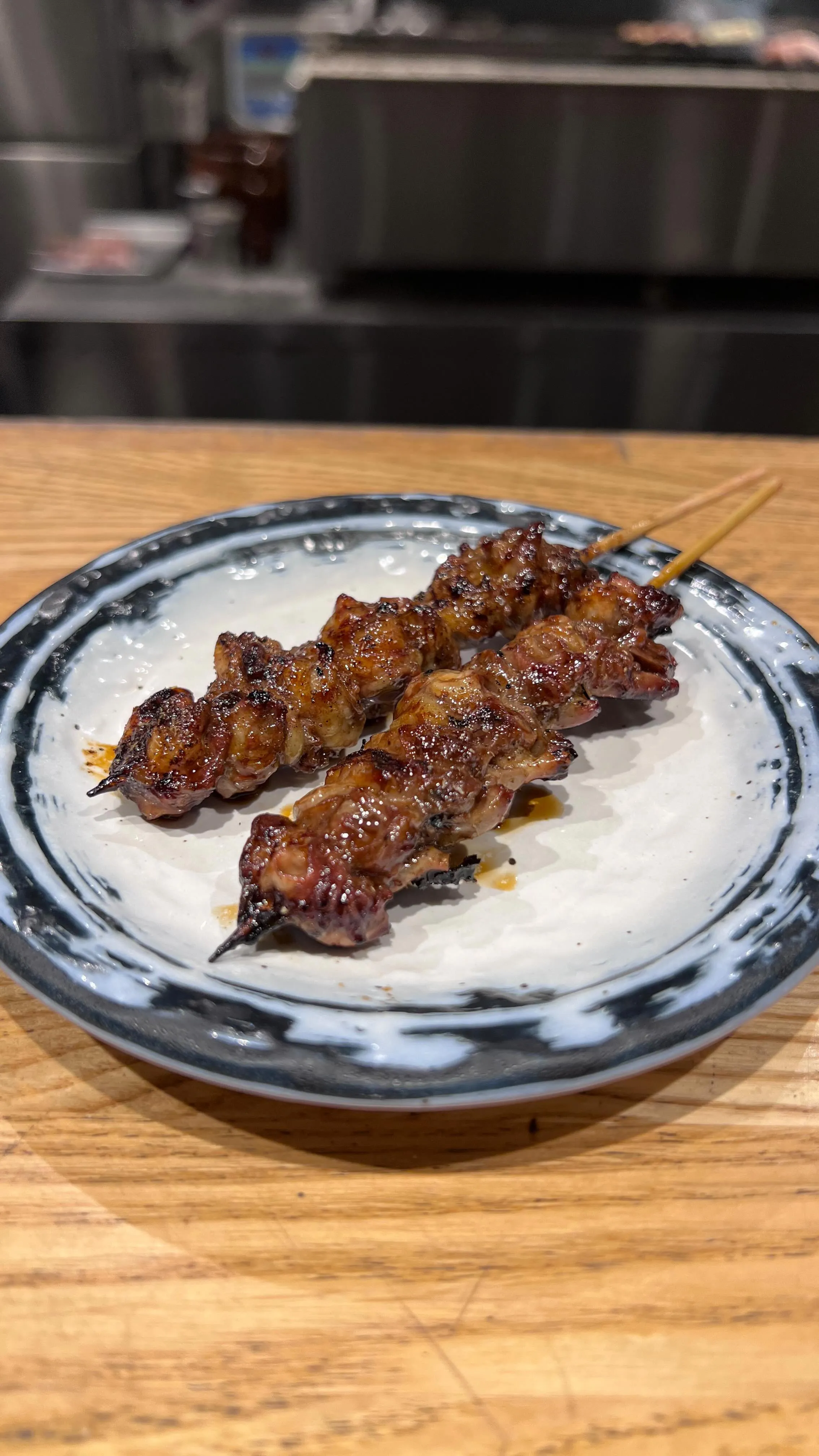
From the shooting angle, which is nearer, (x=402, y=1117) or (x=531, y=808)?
(x=402, y=1117)

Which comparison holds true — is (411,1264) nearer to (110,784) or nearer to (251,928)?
(251,928)

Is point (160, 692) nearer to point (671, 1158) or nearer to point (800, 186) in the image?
point (671, 1158)

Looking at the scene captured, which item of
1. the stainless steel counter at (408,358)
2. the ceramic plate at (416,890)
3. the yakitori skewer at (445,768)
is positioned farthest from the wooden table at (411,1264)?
the stainless steel counter at (408,358)

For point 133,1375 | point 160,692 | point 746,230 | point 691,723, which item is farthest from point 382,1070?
point 746,230

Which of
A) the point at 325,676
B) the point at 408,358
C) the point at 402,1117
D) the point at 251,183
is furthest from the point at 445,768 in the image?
the point at 251,183

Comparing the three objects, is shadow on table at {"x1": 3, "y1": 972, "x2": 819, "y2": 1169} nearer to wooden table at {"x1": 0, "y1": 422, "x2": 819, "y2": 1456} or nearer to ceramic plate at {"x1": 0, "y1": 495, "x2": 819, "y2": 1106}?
wooden table at {"x1": 0, "y1": 422, "x2": 819, "y2": 1456}

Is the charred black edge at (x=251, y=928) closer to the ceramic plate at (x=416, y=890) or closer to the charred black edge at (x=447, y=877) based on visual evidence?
the ceramic plate at (x=416, y=890)
